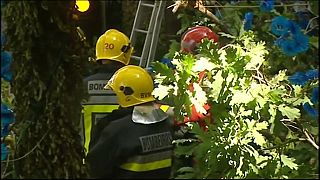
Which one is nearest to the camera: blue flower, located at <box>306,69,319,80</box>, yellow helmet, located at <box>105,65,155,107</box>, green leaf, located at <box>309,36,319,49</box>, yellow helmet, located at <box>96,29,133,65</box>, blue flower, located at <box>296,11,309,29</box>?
blue flower, located at <box>306,69,319,80</box>

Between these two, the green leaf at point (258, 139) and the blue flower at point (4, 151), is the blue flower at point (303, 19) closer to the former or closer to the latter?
the green leaf at point (258, 139)

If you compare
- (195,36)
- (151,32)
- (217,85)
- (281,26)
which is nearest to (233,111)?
(217,85)

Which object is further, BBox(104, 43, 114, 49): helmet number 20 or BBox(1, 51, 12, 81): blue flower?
BBox(104, 43, 114, 49): helmet number 20

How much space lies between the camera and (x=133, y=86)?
2.62m

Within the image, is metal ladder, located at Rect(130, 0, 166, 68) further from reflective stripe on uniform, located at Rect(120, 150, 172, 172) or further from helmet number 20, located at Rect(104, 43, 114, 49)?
reflective stripe on uniform, located at Rect(120, 150, 172, 172)

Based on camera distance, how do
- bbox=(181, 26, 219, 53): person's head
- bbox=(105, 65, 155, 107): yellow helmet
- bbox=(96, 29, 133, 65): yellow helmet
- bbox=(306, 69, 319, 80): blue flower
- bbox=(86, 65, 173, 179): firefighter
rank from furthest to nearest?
bbox=(96, 29, 133, 65): yellow helmet, bbox=(181, 26, 219, 53): person's head, bbox=(105, 65, 155, 107): yellow helmet, bbox=(86, 65, 173, 179): firefighter, bbox=(306, 69, 319, 80): blue flower

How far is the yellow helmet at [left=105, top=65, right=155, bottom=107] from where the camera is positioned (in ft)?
8.54

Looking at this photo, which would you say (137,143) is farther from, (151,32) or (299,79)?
(151,32)

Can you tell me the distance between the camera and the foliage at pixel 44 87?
1.28m

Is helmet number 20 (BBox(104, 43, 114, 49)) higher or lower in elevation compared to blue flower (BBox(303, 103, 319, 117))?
lower

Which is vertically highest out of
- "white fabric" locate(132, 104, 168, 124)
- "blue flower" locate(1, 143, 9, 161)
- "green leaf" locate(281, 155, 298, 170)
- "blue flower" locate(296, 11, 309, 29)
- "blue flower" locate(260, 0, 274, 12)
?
"blue flower" locate(260, 0, 274, 12)

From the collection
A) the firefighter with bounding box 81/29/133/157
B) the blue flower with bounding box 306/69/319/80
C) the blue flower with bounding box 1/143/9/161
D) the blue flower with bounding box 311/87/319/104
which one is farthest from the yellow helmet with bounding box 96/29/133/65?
the blue flower with bounding box 1/143/9/161

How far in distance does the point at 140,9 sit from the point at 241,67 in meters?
2.81

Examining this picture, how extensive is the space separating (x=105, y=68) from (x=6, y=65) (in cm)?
189
